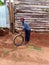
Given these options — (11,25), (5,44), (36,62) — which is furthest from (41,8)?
(36,62)

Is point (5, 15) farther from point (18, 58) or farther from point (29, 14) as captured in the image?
point (18, 58)

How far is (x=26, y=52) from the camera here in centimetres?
1249

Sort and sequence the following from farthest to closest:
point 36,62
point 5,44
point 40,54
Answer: point 5,44 < point 40,54 < point 36,62

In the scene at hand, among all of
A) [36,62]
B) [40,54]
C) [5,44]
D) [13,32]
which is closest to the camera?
[36,62]

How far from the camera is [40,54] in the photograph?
40.7 ft

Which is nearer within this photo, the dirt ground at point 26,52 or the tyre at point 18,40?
the dirt ground at point 26,52

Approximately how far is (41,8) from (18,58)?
17.2 ft

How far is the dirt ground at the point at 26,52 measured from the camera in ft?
37.6

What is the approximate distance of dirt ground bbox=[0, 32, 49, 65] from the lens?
37.6 feet

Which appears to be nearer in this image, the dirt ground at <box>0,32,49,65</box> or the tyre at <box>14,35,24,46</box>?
the dirt ground at <box>0,32,49,65</box>

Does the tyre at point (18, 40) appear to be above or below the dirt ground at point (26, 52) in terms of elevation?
above

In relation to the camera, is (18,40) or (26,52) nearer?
(26,52)

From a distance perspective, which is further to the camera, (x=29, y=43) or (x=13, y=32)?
(x=13, y=32)

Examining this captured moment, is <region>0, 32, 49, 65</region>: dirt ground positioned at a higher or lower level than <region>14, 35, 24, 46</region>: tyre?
lower
